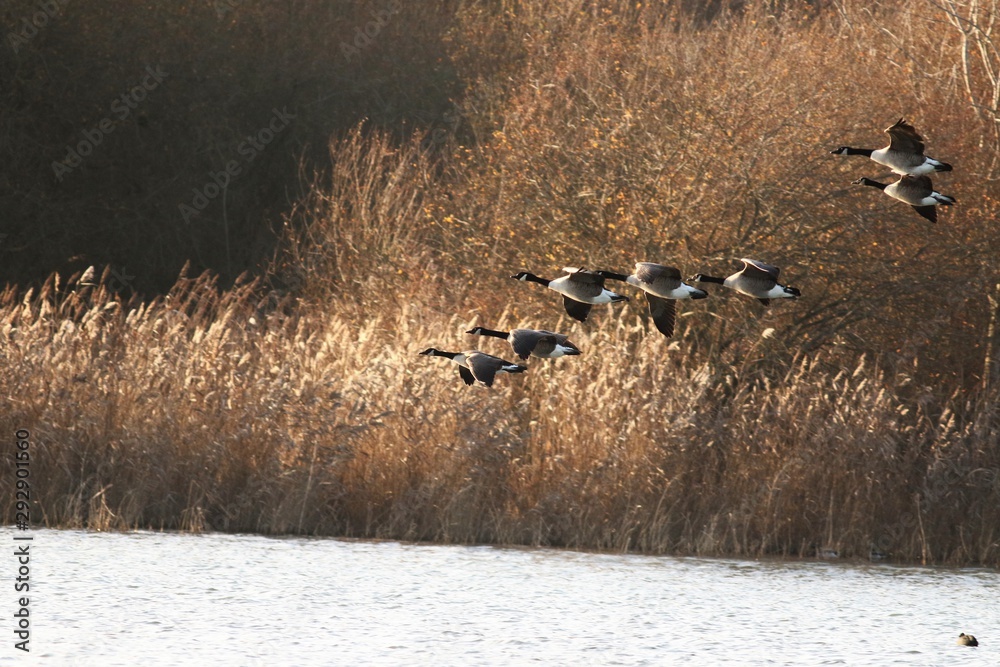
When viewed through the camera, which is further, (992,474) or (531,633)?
(992,474)

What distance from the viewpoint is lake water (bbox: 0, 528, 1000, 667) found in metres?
9.27

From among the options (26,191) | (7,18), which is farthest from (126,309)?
(7,18)

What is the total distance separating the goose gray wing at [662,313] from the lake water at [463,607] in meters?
2.67

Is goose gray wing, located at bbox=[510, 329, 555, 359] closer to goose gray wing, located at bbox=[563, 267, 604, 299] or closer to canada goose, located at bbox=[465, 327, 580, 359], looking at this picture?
canada goose, located at bbox=[465, 327, 580, 359]

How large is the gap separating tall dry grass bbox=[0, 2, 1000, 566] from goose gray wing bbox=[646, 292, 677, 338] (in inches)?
164

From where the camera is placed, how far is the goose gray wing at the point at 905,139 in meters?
6.47

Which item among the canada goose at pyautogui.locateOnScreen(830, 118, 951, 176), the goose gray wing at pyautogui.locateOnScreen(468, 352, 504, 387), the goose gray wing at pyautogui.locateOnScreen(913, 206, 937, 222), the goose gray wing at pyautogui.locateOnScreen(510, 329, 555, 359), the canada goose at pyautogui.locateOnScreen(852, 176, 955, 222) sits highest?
the canada goose at pyautogui.locateOnScreen(830, 118, 951, 176)

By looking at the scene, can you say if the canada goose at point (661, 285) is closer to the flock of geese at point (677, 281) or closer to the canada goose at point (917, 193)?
the flock of geese at point (677, 281)

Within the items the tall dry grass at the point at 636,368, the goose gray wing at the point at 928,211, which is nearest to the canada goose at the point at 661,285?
the goose gray wing at the point at 928,211

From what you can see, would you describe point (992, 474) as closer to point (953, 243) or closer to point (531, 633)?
point (953, 243)

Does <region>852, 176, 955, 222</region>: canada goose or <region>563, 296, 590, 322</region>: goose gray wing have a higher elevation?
<region>852, 176, 955, 222</region>: canada goose

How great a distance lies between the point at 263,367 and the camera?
487 inches

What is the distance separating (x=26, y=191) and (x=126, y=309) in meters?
2.43

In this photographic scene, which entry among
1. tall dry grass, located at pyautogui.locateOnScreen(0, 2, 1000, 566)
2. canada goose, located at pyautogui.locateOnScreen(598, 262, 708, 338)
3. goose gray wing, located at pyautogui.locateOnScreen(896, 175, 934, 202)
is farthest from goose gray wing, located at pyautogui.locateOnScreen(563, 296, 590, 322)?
tall dry grass, located at pyautogui.locateOnScreen(0, 2, 1000, 566)
